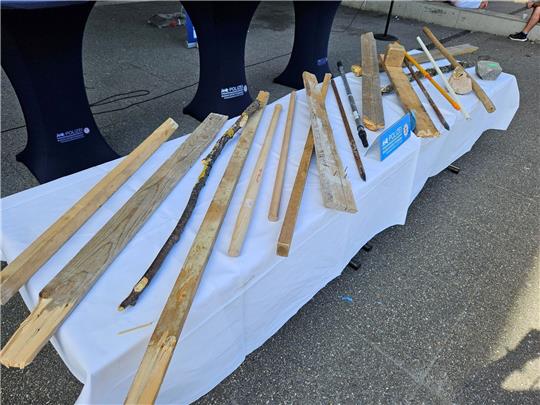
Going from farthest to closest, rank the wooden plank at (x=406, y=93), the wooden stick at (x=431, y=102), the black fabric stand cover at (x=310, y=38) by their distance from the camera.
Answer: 1. the black fabric stand cover at (x=310, y=38)
2. the wooden stick at (x=431, y=102)
3. the wooden plank at (x=406, y=93)

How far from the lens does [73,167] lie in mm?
2250

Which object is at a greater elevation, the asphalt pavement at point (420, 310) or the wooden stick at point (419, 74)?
the wooden stick at point (419, 74)

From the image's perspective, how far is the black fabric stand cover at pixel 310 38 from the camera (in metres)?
3.31

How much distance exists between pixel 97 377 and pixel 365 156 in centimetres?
121

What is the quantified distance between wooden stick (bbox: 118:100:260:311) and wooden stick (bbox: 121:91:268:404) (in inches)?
2.6

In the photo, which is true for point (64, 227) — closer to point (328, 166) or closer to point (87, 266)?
point (87, 266)

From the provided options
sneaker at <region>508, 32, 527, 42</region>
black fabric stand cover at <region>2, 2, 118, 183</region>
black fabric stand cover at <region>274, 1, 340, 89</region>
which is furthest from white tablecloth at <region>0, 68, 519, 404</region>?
sneaker at <region>508, 32, 527, 42</region>

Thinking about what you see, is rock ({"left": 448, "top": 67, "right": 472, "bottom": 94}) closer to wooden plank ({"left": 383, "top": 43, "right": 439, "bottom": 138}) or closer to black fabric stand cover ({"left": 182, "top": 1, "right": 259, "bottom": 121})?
wooden plank ({"left": 383, "top": 43, "right": 439, "bottom": 138})

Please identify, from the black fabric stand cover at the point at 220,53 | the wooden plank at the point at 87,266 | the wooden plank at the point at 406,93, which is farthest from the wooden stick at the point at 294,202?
the black fabric stand cover at the point at 220,53

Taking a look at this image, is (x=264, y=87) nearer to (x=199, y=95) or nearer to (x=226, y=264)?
(x=199, y=95)

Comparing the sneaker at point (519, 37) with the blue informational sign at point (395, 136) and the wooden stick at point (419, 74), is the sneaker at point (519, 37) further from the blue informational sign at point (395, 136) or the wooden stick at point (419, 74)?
the blue informational sign at point (395, 136)

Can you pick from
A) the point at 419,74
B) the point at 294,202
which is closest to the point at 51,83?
the point at 294,202

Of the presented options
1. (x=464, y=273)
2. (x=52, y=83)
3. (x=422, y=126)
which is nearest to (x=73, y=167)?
(x=52, y=83)

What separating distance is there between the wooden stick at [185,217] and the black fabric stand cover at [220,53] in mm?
1135
